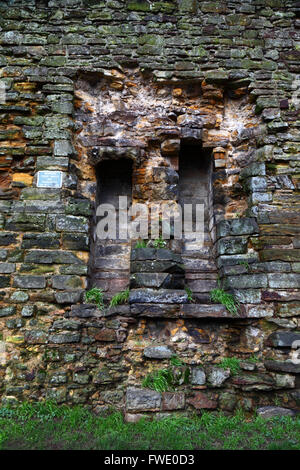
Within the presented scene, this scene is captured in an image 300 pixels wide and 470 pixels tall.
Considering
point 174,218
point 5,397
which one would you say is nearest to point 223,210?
point 174,218

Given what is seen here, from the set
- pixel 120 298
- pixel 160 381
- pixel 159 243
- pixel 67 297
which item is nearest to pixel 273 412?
pixel 160 381

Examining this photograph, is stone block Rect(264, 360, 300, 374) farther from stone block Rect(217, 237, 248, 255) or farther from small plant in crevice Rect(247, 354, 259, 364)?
stone block Rect(217, 237, 248, 255)

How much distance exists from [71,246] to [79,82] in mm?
2421

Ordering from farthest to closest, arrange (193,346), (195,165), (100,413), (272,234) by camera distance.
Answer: (195,165)
(272,234)
(193,346)
(100,413)

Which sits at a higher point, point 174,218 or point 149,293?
point 174,218

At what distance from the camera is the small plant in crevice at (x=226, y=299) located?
12.8 ft

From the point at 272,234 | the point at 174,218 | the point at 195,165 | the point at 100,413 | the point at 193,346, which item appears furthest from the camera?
the point at 195,165

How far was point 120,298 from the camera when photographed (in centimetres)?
402

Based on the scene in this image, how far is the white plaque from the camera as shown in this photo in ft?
13.9

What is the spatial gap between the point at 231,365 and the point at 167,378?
0.76 metres

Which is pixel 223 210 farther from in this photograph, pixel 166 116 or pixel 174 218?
pixel 166 116

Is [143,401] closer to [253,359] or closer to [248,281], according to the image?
[253,359]

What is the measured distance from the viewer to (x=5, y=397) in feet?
11.9

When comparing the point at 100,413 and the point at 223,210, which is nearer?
the point at 100,413
